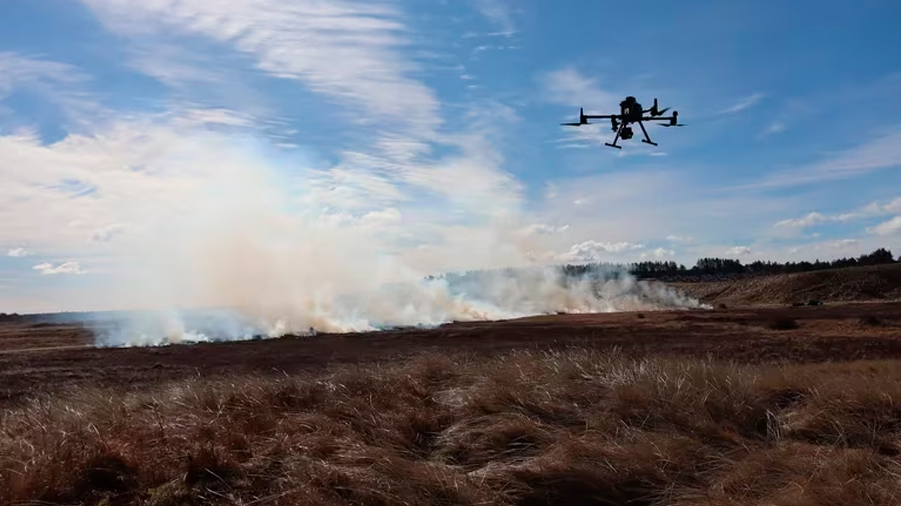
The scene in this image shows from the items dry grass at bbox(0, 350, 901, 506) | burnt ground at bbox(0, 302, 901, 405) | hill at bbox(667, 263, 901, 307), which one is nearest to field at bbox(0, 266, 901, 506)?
dry grass at bbox(0, 350, 901, 506)

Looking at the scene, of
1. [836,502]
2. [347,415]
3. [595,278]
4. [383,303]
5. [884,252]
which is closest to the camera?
[836,502]

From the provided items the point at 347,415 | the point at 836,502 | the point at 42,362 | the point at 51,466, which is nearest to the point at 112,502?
the point at 51,466

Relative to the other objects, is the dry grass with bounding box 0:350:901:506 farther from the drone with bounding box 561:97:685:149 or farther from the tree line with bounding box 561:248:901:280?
the tree line with bounding box 561:248:901:280

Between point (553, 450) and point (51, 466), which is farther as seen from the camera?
point (553, 450)

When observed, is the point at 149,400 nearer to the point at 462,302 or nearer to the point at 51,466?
the point at 51,466

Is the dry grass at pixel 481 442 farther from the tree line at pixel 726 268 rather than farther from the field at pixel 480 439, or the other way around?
the tree line at pixel 726 268

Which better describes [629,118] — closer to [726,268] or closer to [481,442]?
[481,442]

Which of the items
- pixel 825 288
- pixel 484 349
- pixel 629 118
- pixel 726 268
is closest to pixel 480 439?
pixel 629 118

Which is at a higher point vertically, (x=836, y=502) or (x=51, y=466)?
(x=51, y=466)
